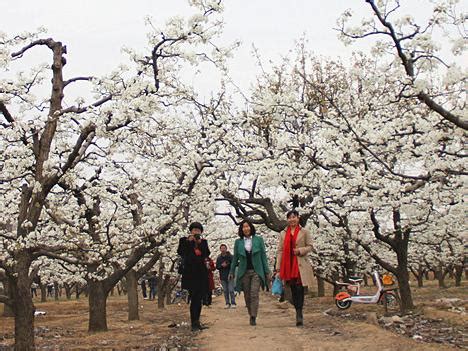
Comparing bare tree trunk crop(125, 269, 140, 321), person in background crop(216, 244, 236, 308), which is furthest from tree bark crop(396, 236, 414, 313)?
bare tree trunk crop(125, 269, 140, 321)

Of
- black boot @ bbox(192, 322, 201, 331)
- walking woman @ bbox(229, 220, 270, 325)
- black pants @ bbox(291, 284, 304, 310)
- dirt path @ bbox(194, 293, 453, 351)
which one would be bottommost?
dirt path @ bbox(194, 293, 453, 351)

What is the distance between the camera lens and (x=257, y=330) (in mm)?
9961

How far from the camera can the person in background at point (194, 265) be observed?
1027cm

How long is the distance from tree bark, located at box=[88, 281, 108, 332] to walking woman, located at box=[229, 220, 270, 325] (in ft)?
13.3

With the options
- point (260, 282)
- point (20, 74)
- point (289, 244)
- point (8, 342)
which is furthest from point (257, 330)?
point (8, 342)

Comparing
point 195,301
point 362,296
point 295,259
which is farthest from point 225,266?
point 295,259

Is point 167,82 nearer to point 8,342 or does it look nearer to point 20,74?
point 20,74

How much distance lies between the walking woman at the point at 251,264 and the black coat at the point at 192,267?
Answer: 59 centimetres

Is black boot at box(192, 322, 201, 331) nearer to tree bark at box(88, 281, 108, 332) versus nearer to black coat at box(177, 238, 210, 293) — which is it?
black coat at box(177, 238, 210, 293)

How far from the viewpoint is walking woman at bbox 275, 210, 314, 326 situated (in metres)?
9.82

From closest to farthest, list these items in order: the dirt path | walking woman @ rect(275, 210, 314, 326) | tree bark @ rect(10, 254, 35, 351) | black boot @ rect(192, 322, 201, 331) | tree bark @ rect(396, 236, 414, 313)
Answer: the dirt path < tree bark @ rect(10, 254, 35, 351) < walking woman @ rect(275, 210, 314, 326) < black boot @ rect(192, 322, 201, 331) < tree bark @ rect(396, 236, 414, 313)

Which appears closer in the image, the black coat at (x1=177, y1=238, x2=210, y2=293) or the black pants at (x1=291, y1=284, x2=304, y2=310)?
the black pants at (x1=291, y1=284, x2=304, y2=310)

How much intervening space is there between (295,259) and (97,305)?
18.4ft

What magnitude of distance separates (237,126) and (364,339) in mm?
7736
